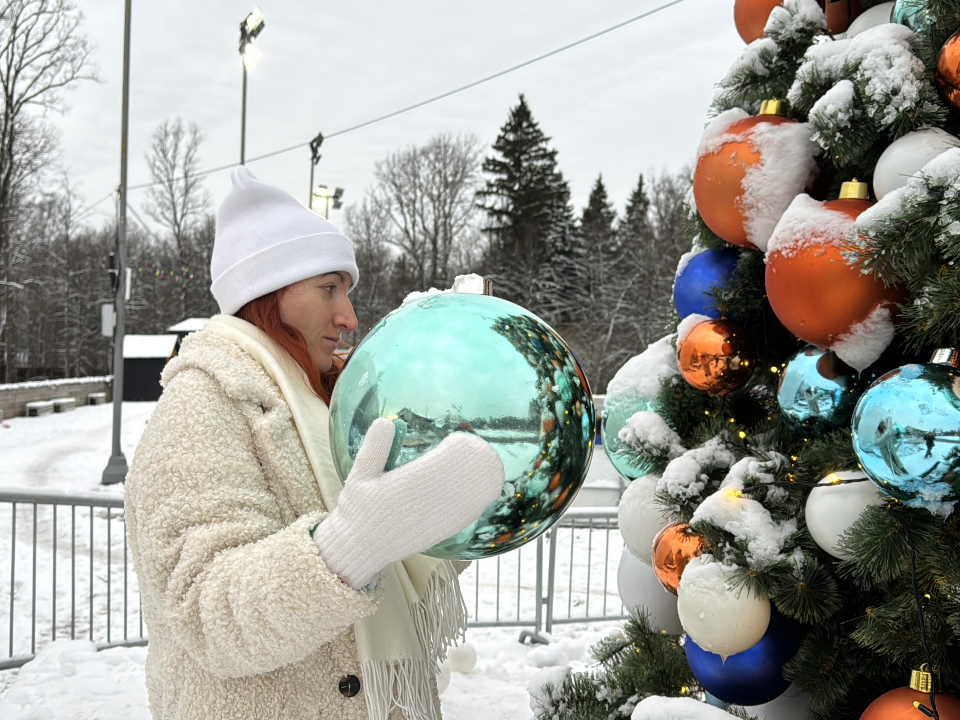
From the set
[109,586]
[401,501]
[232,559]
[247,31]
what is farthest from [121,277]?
[401,501]

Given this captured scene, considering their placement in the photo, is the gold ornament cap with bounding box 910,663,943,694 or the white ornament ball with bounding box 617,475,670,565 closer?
the gold ornament cap with bounding box 910,663,943,694

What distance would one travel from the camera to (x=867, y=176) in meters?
1.64

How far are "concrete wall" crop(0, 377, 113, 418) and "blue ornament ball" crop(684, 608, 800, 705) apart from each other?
19922 mm

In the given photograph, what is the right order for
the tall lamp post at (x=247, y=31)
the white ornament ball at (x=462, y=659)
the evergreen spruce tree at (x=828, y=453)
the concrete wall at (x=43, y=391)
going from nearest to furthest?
the evergreen spruce tree at (x=828, y=453), the white ornament ball at (x=462, y=659), the tall lamp post at (x=247, y=31), the concrete wall at (x=43, y=391)

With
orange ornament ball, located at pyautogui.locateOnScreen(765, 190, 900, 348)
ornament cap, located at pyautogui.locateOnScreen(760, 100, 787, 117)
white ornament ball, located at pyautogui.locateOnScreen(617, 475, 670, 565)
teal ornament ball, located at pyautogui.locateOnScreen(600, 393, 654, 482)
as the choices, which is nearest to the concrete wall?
teal ornament ball, located at pyautogui.locateOnScreen(600, 393, 654, 482)

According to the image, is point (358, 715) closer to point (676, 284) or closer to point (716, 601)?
point (716, 601)

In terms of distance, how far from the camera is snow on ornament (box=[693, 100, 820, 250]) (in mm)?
1754

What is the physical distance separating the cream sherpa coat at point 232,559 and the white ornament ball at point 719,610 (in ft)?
2.09

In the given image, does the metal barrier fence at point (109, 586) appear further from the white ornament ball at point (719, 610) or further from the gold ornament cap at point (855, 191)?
the gold ornament cap at point (855, 191)

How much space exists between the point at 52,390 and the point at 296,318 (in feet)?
72.1

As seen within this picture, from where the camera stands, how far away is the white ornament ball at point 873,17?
1.73 m

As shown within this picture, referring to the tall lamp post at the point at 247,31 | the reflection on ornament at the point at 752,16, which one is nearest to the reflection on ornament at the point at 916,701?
the reflection on ornament at the point at 752,16

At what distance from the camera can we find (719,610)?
1.63m

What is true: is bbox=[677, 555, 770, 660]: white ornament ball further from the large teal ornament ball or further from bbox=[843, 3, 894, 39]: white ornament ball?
bbox=[843, 3, 894, 39]: white ornament ball
